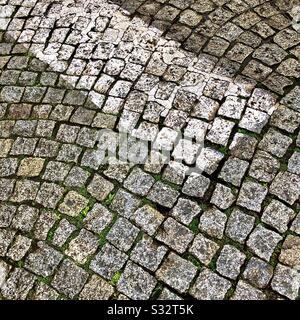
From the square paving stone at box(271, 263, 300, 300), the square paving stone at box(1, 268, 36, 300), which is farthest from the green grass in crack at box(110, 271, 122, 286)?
the square paving stone at box(271, 263, 300, 300)

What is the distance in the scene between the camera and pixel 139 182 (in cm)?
429

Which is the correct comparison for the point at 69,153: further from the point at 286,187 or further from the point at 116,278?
the point at 286,187

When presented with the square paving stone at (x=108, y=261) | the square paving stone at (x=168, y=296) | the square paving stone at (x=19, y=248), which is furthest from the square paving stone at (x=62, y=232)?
the square paving stone at (x=168, y=296)

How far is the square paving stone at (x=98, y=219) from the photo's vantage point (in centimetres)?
409

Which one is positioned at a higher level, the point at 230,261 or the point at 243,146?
the point at 243,146

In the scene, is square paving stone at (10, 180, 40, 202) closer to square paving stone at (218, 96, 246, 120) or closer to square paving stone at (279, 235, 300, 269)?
square paving stone at (218, 96, 246, 120)

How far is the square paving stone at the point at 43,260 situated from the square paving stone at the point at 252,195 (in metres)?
1.73

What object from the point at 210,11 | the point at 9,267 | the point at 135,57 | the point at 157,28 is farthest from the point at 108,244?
the point at 210,11

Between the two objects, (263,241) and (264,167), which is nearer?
(263,241)

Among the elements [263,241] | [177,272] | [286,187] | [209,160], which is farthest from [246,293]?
[209,160]

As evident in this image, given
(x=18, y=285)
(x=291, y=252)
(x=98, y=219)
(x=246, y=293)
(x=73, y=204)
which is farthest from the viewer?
(x=73, y=204)

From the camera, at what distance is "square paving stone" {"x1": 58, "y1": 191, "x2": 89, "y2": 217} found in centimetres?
420

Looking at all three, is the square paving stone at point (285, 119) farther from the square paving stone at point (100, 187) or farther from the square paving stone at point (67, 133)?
the square paving stone at point (67, 133)

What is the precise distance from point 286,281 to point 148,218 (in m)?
1.30
